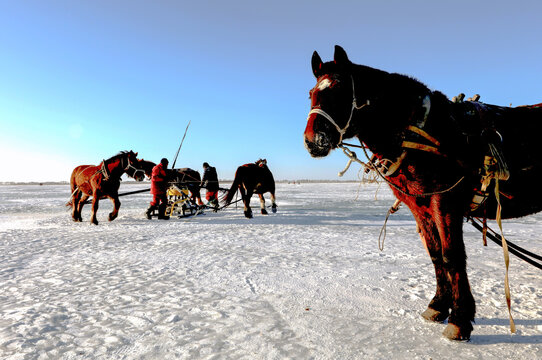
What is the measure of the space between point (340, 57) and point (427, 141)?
1.06 m

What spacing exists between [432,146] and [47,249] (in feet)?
25.9

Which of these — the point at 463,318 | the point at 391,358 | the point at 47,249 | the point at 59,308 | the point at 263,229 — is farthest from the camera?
the point at 263,229

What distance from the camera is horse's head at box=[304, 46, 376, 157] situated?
2.37 m

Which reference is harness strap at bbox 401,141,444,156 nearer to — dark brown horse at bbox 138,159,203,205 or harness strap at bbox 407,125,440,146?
harness strap at bbox 407,125,440,146

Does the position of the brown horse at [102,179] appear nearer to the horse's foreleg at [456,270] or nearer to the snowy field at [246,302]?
the snowy field at [246,302]

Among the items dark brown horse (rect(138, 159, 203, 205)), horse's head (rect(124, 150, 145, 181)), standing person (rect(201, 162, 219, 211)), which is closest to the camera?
horse's head (rect(124, 150, 145, 181))

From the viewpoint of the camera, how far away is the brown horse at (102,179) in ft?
34.8

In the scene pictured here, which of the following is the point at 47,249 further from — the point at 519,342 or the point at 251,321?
the point at 519,342

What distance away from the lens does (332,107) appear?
7.86ft

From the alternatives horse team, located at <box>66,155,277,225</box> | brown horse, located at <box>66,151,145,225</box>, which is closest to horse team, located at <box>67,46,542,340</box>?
horse team, located at <box>66,155,277,225</box>

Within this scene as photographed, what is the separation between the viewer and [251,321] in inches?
119

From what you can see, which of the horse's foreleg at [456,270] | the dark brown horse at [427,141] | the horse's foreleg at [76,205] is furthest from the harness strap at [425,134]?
the horse's foreleg at [76,205]

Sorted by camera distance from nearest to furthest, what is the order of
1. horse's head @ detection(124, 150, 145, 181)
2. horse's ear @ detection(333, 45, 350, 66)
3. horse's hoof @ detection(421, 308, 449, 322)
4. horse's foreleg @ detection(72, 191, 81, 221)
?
horse's ear @ detection(333, 45, 350, 66), horse's hoof @ detection(421, 308, 449, 322), horse's head @ detection(124, 150, 145, 181), horse's foreleg @ detection(72, 191, 81, 221)

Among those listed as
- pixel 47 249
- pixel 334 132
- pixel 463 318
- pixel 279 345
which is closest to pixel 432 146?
pixel 334 132
